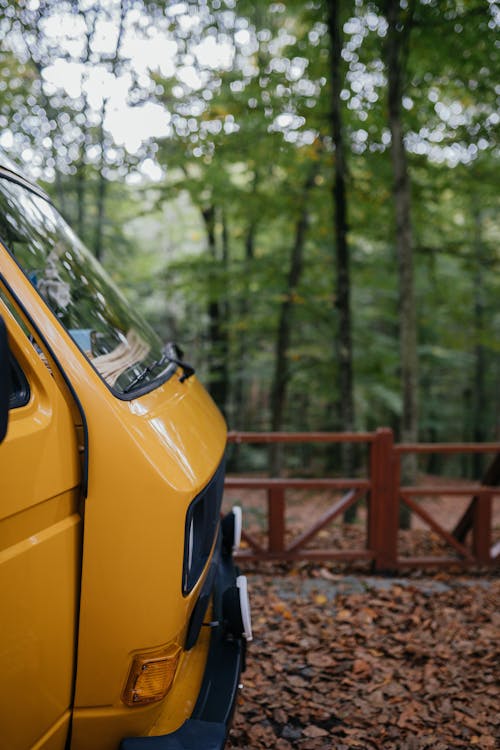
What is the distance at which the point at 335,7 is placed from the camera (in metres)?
7.01

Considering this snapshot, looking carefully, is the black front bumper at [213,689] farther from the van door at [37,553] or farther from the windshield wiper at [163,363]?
the windshield wiper at [163,363]

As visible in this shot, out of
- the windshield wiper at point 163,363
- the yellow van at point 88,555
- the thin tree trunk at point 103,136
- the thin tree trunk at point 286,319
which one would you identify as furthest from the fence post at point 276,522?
the thin tree trunk at point 103,136

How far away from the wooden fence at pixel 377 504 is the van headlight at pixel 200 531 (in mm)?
2600

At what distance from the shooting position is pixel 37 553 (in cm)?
153

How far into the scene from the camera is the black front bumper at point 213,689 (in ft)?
5.70

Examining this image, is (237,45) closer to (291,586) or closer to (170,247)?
(291,586)

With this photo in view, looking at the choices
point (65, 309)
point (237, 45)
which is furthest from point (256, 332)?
point (65, 309)

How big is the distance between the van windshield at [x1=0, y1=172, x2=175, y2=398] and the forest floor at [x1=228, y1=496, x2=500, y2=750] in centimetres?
203

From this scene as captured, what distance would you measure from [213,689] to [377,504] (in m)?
3.31

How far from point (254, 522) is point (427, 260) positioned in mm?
5328

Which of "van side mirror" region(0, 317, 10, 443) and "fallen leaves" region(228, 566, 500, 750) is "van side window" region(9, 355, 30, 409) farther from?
"fallen leaves" region(228, 566, 500, 750)

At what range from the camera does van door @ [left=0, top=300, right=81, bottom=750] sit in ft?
4.85

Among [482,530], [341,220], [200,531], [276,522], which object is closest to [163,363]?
[200,531]

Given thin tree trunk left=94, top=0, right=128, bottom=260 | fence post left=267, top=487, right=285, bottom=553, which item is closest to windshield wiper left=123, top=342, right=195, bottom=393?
fence post left=267, top=487, right=285, bottom=553
